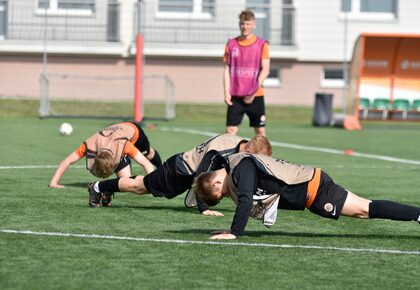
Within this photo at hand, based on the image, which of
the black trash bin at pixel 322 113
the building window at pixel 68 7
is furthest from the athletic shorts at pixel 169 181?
the building window at pixel 68 7

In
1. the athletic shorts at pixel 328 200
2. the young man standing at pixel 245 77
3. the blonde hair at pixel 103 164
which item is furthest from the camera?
the young man standing at pixel 245 77

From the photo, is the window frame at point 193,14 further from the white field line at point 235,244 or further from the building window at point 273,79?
the white field line at point 235,244

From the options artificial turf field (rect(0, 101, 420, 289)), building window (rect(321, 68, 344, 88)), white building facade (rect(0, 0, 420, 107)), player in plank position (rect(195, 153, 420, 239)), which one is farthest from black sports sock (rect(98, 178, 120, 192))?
building window (rect(321, 68, 344, 88))

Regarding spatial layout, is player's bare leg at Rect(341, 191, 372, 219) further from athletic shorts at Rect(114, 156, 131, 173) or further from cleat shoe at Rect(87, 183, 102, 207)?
athletic shorts at Rect(114, 156, 131, 173)

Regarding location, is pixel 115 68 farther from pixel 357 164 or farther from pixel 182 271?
pixel 182 271

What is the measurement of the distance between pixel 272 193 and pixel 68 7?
25.4 m

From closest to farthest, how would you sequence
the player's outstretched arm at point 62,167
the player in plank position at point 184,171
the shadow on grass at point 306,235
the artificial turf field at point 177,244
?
1. the artificial turf field at point 177,244
2. the shadow on grass at point 306,235
3. the player in plank position at point 184,171
4. the player's outstretched arm at point 62,167

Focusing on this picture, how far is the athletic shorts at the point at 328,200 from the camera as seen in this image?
837cm

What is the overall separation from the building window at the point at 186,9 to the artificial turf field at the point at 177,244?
766 inches

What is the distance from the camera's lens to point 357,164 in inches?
632

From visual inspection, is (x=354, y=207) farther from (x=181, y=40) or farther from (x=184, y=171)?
(x=181, y=40)

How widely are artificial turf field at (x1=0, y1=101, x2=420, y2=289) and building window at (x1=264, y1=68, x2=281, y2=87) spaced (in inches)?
753

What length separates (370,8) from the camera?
3494 centimetres

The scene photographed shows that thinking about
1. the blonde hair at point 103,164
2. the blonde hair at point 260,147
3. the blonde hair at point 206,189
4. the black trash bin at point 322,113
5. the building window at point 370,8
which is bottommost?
the black trash bin at point 322,113
